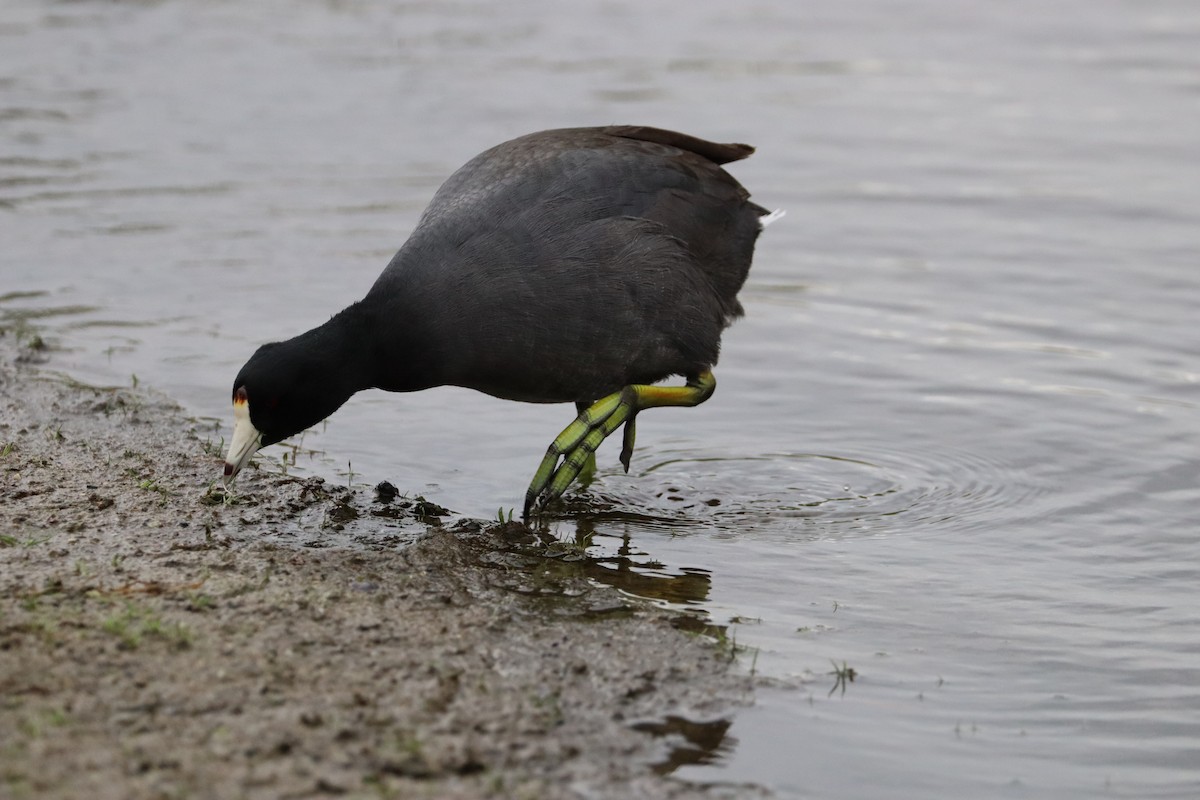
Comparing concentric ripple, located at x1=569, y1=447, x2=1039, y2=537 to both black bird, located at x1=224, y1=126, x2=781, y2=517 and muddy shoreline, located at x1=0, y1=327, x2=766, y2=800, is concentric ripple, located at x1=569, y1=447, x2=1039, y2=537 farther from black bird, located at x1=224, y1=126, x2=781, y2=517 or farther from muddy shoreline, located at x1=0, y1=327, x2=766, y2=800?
muddy shoreline, located at x1=0, y1=327, x2=766, y2=800

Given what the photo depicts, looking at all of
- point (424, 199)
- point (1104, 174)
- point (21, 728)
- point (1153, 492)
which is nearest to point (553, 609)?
point (21, 728)

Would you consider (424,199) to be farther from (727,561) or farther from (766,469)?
(727,561)

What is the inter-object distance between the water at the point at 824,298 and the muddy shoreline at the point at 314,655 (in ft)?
0.82

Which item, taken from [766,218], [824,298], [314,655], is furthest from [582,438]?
[824,298]

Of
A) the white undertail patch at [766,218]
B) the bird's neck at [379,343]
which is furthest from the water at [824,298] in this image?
the white undertail patch at [766,218]

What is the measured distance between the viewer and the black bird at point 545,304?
4.79m

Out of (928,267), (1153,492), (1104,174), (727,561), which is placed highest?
(1104,174)

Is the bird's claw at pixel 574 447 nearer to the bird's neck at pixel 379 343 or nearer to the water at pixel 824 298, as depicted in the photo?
the water at pixel 824 298

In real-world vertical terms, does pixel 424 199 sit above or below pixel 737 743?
above

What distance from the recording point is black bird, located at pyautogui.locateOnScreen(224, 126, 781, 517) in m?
4.79

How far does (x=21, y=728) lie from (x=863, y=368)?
182 inches

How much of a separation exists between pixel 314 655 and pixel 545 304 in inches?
62.7

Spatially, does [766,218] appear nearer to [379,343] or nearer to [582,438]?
[582,438]

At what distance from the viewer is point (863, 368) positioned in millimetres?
7035
